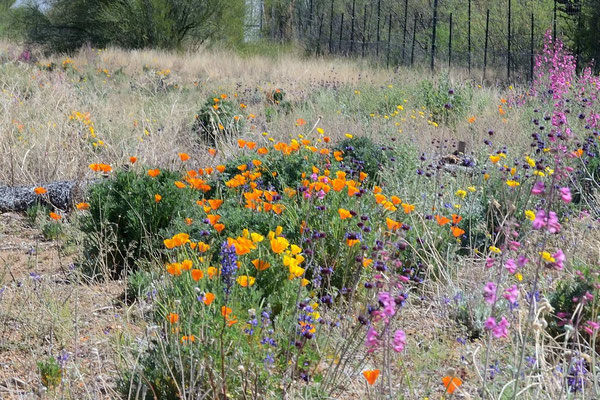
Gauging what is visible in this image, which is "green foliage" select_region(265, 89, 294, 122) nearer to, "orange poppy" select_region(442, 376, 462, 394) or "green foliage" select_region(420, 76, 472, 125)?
"green foliage" select_region(420, 76, 472, 125)

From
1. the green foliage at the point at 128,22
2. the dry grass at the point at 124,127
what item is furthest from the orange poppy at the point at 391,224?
the green foliage at the point at 128,22

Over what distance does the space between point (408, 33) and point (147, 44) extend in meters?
10.2

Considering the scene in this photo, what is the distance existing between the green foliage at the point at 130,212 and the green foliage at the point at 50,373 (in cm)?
141

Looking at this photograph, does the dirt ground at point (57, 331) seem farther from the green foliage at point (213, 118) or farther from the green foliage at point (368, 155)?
the green foliage at point (213, 118)

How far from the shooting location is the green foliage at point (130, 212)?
4.12m

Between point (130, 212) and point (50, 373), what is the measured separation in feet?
5.22

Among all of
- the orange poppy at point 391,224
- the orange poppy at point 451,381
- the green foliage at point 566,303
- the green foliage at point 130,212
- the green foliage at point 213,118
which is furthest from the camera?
the green foliage at point 213,118

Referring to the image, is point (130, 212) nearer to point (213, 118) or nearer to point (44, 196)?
point (44, 196)

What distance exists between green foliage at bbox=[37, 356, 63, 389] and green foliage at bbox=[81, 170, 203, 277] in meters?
1.41

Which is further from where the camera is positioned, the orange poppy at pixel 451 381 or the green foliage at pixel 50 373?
the green foliage at pixel 50 373

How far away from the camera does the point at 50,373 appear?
2625 mm

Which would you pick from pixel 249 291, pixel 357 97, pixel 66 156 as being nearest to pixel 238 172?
pixel 66 156

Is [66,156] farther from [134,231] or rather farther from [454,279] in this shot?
[454,279]

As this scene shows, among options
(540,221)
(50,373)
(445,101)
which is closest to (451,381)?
(540,221)
